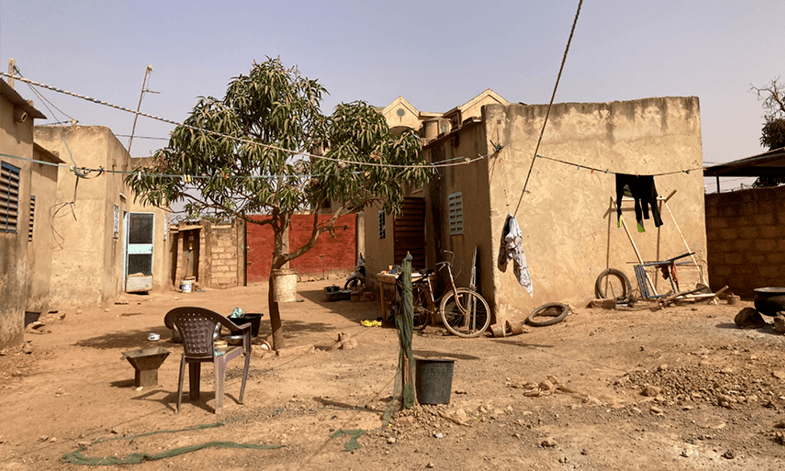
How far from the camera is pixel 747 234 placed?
10.5 m

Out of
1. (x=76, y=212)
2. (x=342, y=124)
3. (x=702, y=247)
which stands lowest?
(x=702, y=247)

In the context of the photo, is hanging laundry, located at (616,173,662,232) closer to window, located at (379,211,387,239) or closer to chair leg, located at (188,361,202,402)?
window, located at (379,211,387,239)

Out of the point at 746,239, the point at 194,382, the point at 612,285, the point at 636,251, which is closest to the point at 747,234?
→ the point at 746,239

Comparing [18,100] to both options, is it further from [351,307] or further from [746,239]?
[746,239]

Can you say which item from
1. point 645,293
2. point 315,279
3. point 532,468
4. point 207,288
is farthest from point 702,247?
point 207,288

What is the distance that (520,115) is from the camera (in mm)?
9086

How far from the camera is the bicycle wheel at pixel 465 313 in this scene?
8.57 metres

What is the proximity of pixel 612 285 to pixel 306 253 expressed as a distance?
12.9 meters

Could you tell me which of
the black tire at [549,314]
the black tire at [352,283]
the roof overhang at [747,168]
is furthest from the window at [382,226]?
the roof overhang at [747,168]

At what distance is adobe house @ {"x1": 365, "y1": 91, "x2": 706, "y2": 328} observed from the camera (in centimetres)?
888

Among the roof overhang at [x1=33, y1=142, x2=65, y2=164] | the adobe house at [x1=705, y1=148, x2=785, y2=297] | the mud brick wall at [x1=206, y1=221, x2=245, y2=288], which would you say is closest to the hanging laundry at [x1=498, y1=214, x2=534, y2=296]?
the adobe house at [x1=705, y1=148, x2=785, y2=297]

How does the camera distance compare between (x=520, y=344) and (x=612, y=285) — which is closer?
(x=520, y=344)

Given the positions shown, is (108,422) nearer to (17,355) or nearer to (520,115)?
(17,355)

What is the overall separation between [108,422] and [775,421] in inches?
213
